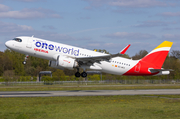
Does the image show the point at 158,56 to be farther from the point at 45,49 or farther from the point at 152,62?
the point at 45,49

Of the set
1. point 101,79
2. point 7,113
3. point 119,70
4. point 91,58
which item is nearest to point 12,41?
point 91,58

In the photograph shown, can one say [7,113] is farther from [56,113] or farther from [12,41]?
[12,41]

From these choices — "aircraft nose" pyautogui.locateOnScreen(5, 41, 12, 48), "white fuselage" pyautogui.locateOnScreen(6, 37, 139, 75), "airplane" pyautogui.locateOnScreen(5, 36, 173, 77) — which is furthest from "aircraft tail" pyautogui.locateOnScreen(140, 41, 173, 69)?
"aircraft nose" pyautogui.locateOnScreen(5, 41, 12, 48)

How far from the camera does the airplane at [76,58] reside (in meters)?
38.2

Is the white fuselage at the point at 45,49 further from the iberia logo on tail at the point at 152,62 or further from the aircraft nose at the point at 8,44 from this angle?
the iberia logo on tail at the point at 152,62

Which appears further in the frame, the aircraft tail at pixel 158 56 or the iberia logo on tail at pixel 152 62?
the aircraft tail at pixel 158 56

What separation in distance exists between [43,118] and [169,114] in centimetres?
927

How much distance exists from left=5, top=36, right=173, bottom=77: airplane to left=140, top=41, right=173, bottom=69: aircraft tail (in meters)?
0.18

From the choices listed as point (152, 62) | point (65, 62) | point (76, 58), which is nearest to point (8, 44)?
point (65, 62)

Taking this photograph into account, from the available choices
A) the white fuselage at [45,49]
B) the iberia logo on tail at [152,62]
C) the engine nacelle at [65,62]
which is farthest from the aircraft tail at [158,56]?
the engine nacelle at [65,62]

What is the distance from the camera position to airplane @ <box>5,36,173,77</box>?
3819cm

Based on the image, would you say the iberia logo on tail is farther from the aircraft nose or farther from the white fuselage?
the aircraft nose

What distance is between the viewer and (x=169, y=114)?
19.2 metres

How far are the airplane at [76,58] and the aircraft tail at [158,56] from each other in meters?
0.18
